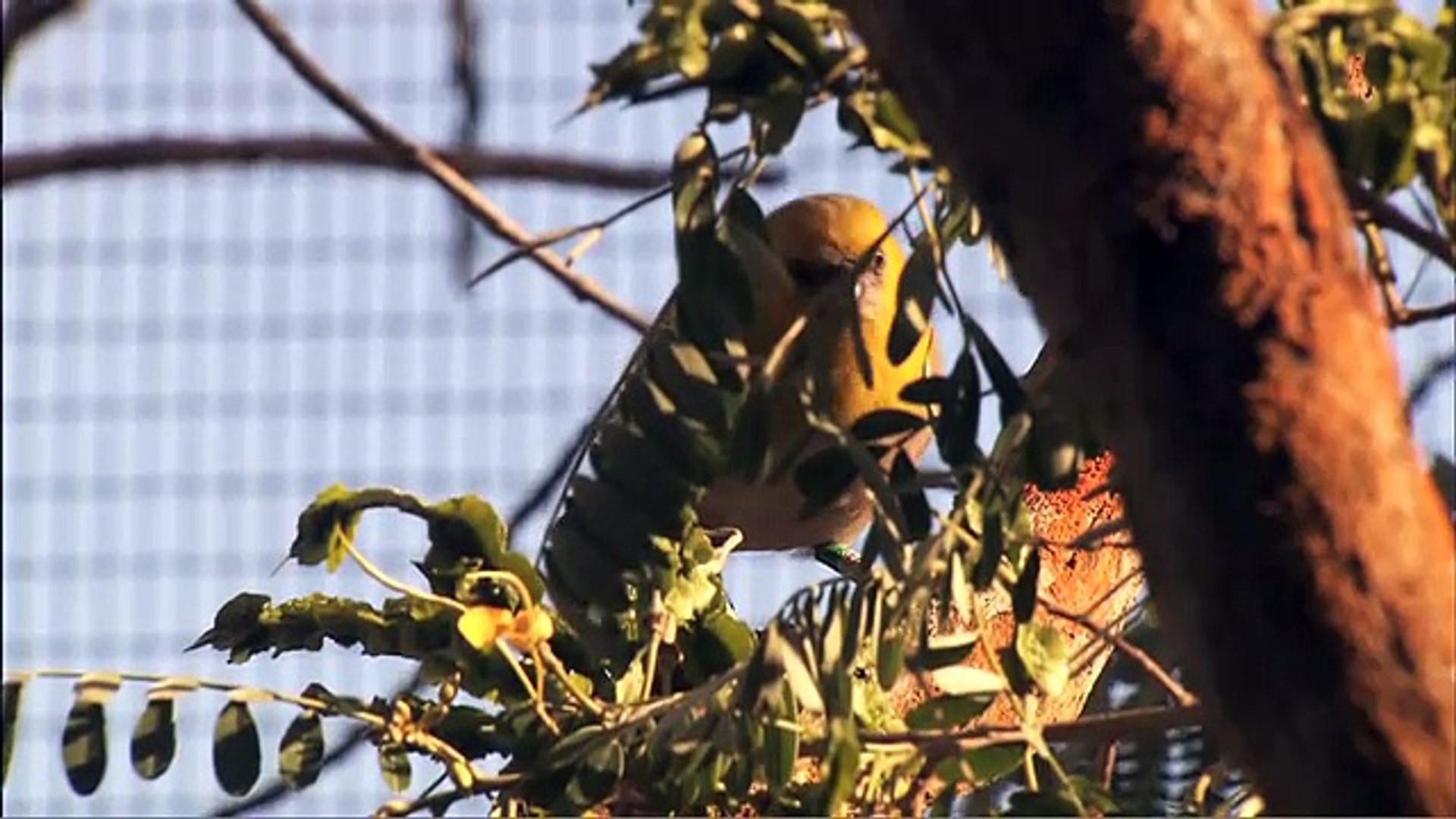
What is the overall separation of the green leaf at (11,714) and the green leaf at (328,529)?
0.10 metres

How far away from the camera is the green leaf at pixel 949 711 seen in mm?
799

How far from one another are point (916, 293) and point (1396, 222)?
0.51 feet

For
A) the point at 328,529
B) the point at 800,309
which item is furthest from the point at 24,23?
the point at 328,529

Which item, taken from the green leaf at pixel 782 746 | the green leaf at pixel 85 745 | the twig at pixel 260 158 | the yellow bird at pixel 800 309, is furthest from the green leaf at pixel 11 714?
the twig at pixel 260 158

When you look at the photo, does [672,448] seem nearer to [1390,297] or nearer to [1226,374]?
[1390,297]

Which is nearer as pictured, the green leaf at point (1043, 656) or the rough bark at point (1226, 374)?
the rough bark at point (1226, 374)

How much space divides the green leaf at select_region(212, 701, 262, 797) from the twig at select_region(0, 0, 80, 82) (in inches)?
29.2

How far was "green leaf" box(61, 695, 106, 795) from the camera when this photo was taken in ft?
2.64

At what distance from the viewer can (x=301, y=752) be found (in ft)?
2.80

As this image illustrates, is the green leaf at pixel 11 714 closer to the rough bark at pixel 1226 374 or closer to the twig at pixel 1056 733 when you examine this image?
the twig at pixel 1056 733

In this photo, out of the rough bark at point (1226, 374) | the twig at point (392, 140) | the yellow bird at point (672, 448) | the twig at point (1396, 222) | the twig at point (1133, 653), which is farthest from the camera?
the twig at point (392, 140)

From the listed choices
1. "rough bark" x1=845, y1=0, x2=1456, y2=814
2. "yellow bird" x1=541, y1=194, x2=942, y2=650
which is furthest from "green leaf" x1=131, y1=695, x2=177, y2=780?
"rough bark" x1=845, y1=0, x2=1456, y2=814

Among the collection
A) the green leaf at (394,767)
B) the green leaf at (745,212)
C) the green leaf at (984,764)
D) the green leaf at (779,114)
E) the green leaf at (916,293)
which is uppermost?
the green leaf at (779,114)

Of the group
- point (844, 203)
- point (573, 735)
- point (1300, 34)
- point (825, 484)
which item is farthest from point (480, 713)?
point (844, 203)
